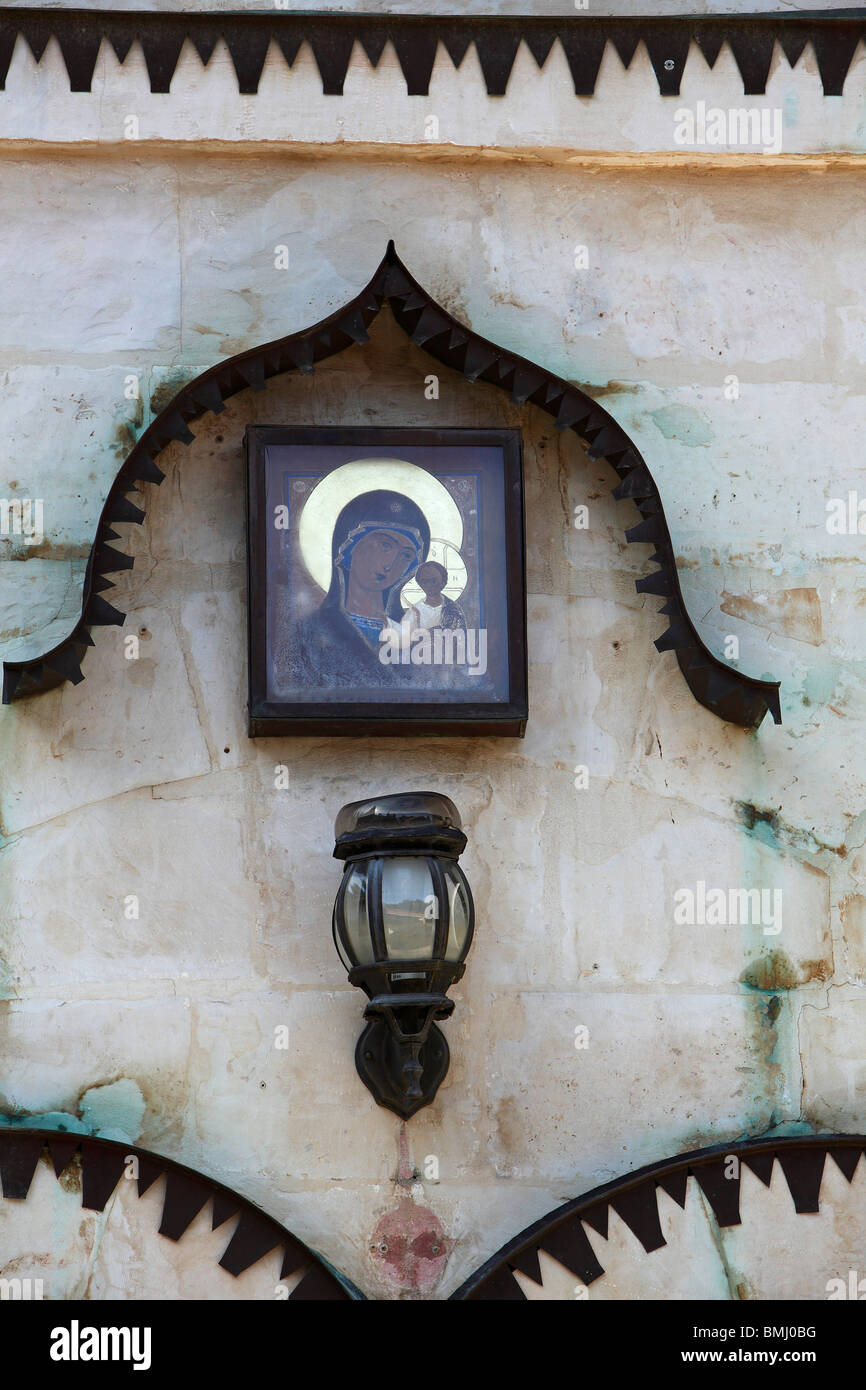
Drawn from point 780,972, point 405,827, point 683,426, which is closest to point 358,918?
point 405,827

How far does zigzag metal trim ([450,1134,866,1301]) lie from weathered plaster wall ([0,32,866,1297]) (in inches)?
4.0

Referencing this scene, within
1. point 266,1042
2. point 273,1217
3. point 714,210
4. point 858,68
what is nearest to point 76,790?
point 266,1042

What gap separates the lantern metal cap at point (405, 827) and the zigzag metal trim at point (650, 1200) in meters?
0.88

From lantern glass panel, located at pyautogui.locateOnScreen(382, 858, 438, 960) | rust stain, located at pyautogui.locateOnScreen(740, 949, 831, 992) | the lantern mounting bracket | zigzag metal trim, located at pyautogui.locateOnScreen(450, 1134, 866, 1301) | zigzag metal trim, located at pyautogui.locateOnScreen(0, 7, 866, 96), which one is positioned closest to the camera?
lantern glass panel, located at pyautogui.locateOnScreen(382, 858, 438, 960)

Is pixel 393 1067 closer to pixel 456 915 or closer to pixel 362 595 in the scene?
pixel 456 915

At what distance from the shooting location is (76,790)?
515 centimetres

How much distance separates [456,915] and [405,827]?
0.77ft

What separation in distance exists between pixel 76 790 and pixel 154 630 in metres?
0.45

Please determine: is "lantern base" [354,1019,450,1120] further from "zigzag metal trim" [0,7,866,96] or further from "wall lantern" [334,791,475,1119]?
"zigzag metal trim" [0,7,866,96]

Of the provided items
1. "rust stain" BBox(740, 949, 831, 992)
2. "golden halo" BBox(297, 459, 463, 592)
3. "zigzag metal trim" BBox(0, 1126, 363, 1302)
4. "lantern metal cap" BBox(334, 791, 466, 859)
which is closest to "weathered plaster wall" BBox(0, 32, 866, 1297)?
"rust stain" BBox(740, 949, 831, 992)

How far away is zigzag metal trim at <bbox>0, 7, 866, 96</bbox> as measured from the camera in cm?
552

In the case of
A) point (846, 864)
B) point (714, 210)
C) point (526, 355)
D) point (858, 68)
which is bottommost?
point (846, 864)

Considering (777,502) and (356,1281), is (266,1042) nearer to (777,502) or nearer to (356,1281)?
(356,1281)

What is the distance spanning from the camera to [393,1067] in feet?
16.2
